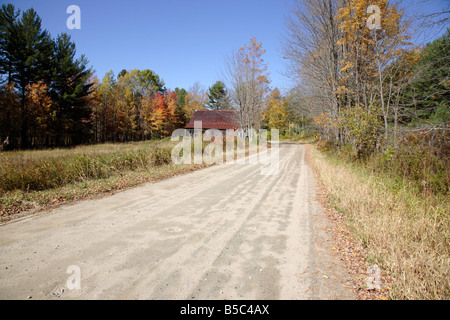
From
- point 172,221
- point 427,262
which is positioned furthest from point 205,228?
point 427,262

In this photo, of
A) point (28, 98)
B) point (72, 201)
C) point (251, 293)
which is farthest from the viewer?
point (28, 98)

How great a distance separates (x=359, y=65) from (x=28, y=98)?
1344 inches

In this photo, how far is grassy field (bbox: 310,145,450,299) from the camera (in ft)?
8.53

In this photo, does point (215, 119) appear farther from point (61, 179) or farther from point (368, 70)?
point (61, 179)

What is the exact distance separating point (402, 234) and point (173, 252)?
3789mm

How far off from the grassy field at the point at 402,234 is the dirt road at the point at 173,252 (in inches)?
23.5

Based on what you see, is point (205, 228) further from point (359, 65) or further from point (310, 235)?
point (359, 65)

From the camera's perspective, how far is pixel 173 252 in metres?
3.40

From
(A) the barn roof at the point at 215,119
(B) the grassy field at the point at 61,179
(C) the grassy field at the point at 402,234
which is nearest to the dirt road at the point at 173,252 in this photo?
(C) the grassy field at the point at 402,234

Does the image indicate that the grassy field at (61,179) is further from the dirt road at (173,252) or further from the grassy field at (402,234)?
the grassy field at (402,234)

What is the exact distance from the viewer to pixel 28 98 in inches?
1038

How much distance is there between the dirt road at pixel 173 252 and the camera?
2572 millimetres

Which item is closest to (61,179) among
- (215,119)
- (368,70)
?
(368,70)

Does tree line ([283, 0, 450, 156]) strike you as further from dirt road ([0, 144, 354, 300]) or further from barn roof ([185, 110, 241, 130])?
barn roof ([185, 110, 241, 130])
